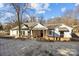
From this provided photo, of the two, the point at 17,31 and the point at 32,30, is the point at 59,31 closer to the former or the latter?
the point at 32,30

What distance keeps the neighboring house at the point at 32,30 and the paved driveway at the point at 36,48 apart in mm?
62

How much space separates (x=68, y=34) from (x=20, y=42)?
0.41 metres

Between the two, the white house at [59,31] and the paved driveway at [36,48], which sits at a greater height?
the white house at [59,31]

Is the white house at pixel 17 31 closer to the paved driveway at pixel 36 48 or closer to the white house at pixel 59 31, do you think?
the paved driveway at pixel 36 48

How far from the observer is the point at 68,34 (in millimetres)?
1832

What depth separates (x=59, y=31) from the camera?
72.1 inches

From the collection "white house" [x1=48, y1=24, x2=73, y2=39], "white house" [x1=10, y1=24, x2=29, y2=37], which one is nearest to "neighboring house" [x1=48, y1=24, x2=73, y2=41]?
"white house" [x1=48, y1=24, x2=73, y2=39]

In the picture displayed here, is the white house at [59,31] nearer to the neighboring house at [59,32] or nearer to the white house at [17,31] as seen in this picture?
the neighboring house at [59,32]

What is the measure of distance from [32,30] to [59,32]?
23 cm

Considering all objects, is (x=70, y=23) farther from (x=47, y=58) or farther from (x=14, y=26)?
(x=14, y=26)

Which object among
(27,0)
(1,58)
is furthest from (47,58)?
(27,0)

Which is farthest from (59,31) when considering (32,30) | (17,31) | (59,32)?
(17,31)

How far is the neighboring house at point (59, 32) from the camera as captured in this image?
1.82m

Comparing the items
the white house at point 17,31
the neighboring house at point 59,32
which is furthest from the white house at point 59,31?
the white house at point 17,31
